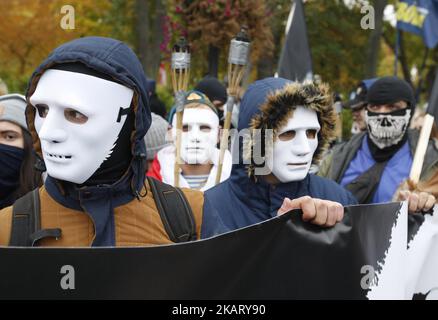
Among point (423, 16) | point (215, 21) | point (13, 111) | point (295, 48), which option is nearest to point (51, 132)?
point (13, 111)

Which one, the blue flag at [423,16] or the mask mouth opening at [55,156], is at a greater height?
the blue flag at [423,16]

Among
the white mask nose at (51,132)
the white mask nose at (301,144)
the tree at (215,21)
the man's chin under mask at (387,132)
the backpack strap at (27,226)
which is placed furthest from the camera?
the tree at (215,21)

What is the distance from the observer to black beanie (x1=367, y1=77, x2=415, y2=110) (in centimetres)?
558

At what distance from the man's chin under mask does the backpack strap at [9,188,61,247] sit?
137 inches

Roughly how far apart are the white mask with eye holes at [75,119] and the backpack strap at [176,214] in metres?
0.24

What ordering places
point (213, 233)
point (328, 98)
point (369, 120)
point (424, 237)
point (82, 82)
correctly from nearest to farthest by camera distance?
point (82, 82), point (213, 233), point (424, 237), point (328, 98), point (369, 120)

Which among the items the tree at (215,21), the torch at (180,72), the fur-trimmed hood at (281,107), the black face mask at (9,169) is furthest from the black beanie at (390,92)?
the tree at (215,21)

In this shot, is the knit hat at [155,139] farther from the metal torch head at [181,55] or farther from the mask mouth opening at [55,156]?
the mask mouth opening at [55,156]

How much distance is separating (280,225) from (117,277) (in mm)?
607

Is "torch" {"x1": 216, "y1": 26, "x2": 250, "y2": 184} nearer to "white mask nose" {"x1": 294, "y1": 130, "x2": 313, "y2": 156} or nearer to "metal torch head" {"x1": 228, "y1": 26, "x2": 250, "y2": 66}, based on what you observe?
"metal torch head" {"x1": 228, "y1": 26, "x2": 250, "y2": 66}

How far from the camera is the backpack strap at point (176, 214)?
2480 mm

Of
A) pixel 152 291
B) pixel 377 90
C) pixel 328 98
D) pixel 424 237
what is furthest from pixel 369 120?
pixel 152 291
